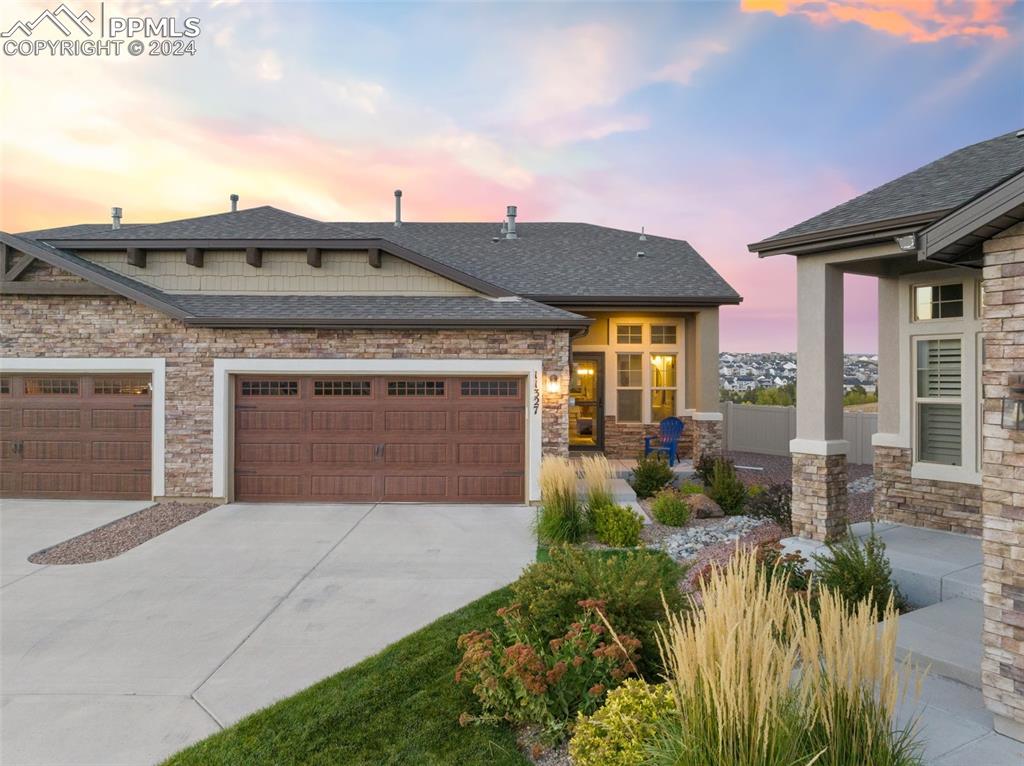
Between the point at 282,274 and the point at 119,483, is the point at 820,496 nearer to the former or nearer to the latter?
the point at 282,274

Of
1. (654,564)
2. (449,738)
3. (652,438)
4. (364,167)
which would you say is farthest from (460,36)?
(449,738)

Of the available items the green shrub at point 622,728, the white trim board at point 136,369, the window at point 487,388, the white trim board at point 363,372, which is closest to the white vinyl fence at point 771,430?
the white trim board at point 363,372

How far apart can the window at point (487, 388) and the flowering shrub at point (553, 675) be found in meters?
6.51

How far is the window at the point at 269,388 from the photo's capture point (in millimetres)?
10242

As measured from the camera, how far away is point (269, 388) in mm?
10258

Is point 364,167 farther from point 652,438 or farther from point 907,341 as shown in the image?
point 907,341

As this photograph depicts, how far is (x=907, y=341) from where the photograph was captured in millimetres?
7113

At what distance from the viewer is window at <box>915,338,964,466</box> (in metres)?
6.71

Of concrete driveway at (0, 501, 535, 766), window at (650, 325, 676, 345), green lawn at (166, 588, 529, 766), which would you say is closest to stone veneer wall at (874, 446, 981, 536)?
concrete driveway at (0, 501, 535, 766)

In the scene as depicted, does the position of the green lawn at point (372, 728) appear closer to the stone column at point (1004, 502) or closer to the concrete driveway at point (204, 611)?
Answer: the concrete driveway at point (204, 611)

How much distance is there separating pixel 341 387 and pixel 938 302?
8750 millimetres

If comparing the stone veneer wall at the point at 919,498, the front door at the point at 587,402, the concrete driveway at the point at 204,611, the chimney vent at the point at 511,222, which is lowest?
the concrete driveway at the point at 204,611

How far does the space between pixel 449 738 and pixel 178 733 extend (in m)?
1.67

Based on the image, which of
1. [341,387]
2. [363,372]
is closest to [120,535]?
[341,387]
